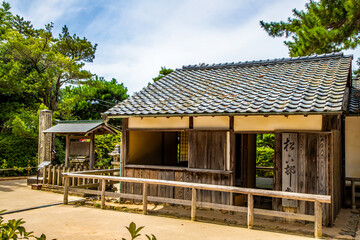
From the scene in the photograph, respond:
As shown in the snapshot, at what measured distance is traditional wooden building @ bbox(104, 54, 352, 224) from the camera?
698 cm

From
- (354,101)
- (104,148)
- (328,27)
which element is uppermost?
(328,27)

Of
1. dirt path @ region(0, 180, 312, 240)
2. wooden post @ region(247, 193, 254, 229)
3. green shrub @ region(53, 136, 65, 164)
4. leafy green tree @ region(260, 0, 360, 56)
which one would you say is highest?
leafy green tree @ region(260, 0, 360, 56)

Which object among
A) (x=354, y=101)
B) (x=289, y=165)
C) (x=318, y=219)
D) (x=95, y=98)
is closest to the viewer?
(x=318, y=219)

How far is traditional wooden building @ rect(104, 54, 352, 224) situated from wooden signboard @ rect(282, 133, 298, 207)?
0.9 inches

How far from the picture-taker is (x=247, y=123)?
25.5ft

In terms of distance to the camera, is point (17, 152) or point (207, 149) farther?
point (17, 152)

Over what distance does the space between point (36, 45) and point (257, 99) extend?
14662mm

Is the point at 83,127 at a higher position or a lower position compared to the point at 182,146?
higher

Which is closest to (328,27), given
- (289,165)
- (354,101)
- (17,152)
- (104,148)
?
(354,101)

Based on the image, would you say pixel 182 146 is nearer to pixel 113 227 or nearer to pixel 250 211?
pixel 250 211

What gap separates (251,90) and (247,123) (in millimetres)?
1260

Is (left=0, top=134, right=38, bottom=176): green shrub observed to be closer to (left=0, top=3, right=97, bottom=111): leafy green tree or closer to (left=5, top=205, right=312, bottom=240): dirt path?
Result: (left=0, top=3, right=97, bottom=111): leafy green tree

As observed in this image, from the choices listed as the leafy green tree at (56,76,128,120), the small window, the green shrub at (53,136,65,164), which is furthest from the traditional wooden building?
the leafy green tree at (56,76,128,120)

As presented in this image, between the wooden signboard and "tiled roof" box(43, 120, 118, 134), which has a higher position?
"tiled roof" box(43, 120, 118, 134)
